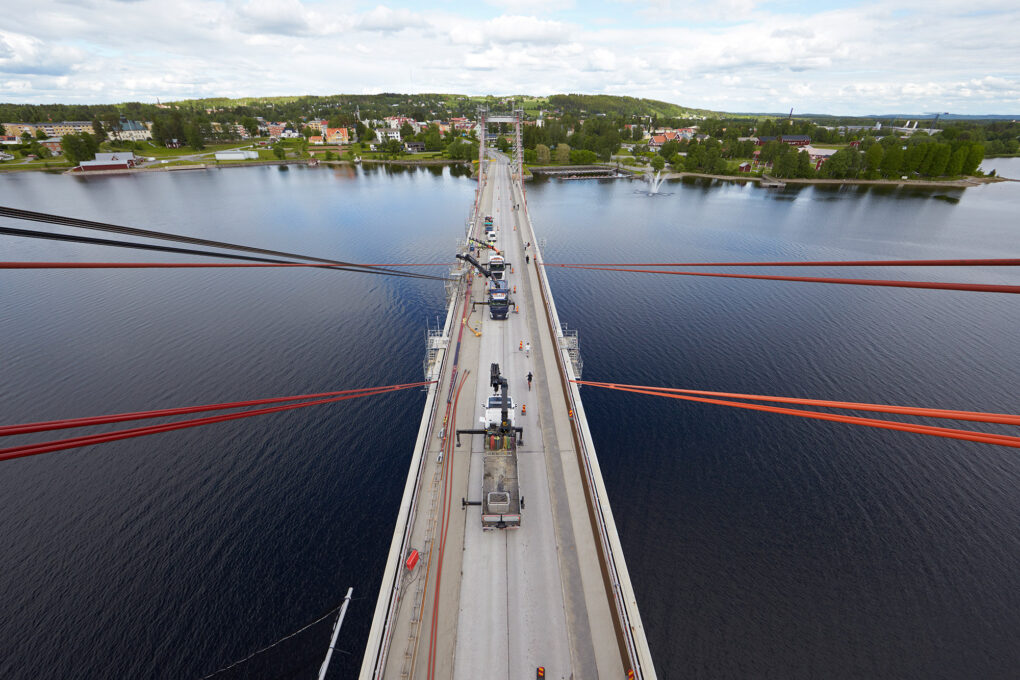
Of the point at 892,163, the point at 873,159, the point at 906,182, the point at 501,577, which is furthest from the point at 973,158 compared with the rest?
the point at 501,577

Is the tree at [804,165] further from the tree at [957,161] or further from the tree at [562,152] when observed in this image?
the tree at [562,152]

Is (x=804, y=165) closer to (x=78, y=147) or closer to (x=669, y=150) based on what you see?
(x=669, y=150)

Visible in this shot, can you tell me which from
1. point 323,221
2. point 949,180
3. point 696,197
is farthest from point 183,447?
point 949,180

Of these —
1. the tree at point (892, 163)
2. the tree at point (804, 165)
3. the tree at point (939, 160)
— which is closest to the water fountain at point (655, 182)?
the tree at point (804, 165)

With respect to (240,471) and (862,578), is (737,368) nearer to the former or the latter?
(862,578)

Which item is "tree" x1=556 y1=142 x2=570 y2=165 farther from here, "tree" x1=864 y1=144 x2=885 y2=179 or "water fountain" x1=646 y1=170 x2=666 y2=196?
"tree" x1=864 y1=144 x2=885 y2=179
